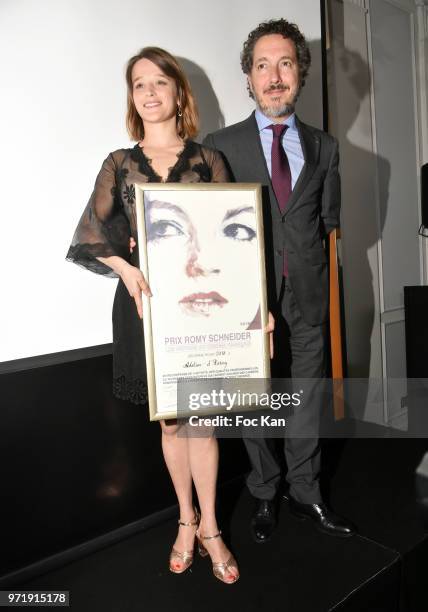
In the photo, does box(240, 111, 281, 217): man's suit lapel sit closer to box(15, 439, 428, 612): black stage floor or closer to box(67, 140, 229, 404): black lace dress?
box(67, 140, 229, 404): black lace dress

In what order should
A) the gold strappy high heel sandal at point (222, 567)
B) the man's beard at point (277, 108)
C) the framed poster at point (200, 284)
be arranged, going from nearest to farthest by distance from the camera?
the framed poster at point (200, 284) < the gold strappy high heel sandal at point (222, 567) < the man's beard at point (277, 108)

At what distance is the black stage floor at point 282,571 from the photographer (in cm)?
172

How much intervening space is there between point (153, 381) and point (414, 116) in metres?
3.18

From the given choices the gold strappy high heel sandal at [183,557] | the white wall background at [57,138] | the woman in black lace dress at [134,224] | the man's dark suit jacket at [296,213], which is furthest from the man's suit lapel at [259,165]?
the gold strappy high heel sandal at [183,557]

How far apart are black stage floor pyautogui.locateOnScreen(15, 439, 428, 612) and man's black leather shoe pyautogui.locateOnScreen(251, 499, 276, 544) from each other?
3 centimetres

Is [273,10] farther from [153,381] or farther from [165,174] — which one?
[153,381]

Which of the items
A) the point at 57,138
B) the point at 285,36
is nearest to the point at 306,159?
the point at 285,36

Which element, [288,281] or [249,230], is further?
[288,281]

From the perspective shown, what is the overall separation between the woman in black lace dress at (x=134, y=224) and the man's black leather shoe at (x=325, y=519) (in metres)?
0.45

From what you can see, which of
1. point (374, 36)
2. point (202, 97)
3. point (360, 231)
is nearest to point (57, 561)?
point (202, 97)

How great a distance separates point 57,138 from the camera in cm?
192

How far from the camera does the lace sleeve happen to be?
170 cm

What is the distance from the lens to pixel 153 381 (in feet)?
5.48

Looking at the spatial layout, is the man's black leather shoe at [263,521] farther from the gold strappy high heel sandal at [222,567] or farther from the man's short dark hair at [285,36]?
the man's short dark hair at [285,36]
